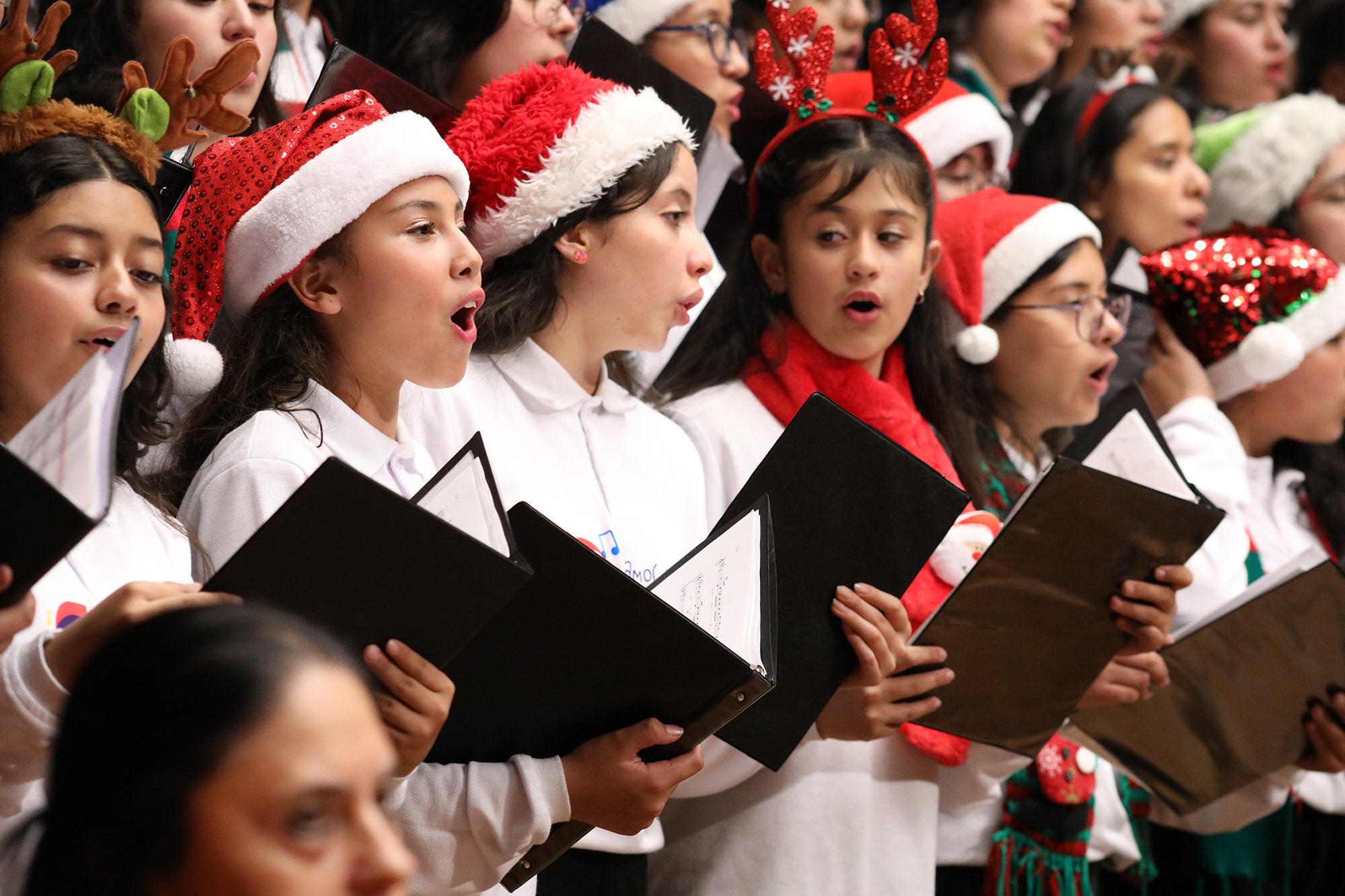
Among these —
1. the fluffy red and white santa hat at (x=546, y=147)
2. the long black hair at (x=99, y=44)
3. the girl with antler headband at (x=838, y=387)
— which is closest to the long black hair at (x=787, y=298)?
the girl with antler headband at (x=838, y=387)

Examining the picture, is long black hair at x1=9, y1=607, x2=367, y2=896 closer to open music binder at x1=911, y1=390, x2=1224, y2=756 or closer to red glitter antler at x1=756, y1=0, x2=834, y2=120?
open music binder at x1=911, y1=390, x2=1224, y2=756

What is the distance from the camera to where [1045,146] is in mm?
4027

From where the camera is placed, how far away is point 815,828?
240cm

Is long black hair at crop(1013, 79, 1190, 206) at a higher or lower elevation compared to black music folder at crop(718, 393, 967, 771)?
lower

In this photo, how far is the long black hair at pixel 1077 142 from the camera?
3.99 metres

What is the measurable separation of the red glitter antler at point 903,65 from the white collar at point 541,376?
3.38ft

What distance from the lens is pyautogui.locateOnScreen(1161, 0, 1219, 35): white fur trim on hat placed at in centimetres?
534

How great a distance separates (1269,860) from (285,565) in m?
2.73

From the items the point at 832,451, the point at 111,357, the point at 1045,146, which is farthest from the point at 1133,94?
the point at 111,357

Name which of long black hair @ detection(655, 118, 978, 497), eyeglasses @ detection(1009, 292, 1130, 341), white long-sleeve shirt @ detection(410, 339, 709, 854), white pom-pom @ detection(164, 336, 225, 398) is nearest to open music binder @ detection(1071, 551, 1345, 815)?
long black hair @ detection(655, 118, 978, 497)

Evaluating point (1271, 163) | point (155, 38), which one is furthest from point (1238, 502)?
point (155, 38)

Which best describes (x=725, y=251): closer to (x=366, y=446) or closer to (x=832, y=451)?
(x=832, y=451)

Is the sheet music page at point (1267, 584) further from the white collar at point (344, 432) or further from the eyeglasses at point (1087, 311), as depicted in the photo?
the white collar at point (344, 432)

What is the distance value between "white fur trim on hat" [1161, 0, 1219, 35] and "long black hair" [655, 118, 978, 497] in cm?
303
